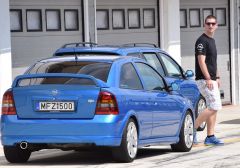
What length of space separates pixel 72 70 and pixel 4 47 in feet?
19.7

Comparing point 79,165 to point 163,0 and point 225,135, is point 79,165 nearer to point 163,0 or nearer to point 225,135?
point 225,135

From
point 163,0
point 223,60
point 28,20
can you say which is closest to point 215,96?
point 28,20

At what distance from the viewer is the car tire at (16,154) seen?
11.8m

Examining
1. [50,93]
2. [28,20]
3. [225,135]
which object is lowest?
[225,135]

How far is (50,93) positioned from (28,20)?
7626 mm

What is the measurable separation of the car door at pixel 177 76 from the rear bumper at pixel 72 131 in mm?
4468

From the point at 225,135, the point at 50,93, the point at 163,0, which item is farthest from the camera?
the point at 163,0

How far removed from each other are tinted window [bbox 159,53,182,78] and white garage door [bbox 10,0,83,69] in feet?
12.4

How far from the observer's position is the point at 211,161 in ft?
39.2

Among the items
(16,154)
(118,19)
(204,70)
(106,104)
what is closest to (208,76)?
(204,70)

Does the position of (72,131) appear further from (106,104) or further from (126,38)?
(126,38)

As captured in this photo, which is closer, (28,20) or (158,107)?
(158,107)

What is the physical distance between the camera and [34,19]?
747 inches

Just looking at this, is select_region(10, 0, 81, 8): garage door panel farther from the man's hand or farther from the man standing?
the man's hand
